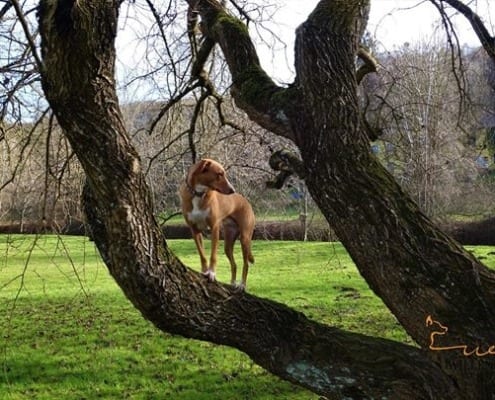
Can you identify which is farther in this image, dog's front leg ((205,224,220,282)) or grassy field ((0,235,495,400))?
grassy field ((0,235,495,400))

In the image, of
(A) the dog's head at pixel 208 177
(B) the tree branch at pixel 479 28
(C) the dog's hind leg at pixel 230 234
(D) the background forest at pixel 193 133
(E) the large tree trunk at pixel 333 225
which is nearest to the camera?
(E) the large tree trunk at pixel 333 225

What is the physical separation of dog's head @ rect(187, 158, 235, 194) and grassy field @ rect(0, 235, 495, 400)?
111 cm

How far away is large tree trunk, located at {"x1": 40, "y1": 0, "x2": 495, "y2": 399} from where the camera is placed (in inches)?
119

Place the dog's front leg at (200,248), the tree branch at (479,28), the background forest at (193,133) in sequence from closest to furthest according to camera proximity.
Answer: the dog's front leg at (200,248), the tree branch at (479,28), the background forest at (193,133)

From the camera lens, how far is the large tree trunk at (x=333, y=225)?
3025mm

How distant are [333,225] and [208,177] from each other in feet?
2.53

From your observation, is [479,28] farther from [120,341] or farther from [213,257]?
[120,341]

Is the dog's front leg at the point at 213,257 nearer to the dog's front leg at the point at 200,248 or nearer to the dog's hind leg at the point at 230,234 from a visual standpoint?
the dog's front leg at the point at 200,248

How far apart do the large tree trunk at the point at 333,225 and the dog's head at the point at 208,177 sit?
43cm

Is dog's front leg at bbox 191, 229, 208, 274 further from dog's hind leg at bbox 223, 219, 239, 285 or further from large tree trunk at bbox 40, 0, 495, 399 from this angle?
dog's hind leg at bbox 223, 219, 239, 285
